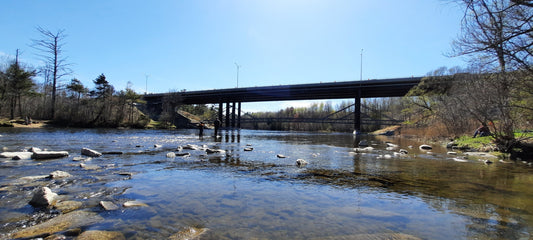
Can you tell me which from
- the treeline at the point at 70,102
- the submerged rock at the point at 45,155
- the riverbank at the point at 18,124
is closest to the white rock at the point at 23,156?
the submerged rock at the point at 45,155

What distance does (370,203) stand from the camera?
536cm

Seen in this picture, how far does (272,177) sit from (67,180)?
217 inches

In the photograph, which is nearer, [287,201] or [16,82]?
[287,201]

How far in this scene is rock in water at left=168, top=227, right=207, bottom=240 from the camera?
11.6 ft

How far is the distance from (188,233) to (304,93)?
75805 mm

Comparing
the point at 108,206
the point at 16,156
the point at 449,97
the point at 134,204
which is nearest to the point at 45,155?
the point at 16,156

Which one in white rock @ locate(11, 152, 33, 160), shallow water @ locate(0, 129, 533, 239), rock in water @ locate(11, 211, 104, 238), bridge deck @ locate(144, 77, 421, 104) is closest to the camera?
rock in water @ locate(11, 211, 104, 238)

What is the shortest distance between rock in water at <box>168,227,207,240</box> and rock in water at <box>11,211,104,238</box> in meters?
1.45

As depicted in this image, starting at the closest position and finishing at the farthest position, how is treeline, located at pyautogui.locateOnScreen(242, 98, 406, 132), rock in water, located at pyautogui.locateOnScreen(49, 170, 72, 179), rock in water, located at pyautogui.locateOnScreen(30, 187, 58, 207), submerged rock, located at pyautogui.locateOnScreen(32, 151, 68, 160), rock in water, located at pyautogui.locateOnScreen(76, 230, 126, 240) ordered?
rock in water, located at pyautogui.locateOnScreen(76, 230, 126, 240) → rock in water, located at pyautogui.locateOnScreen(30, 187, 58, 207) → rock in water, located at pyautogui.locateOnScreen(49, 170, 72, 179) → submerged rock, located at pyautogui.locateOnScreen(32, 151, 68, 160) → treeline, located at pyautogui.locateOnScreen(242, 98, 406, 132)

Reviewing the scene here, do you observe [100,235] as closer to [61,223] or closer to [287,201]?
[61,223]

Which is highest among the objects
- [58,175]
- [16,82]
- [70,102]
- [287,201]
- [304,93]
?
[304,93]

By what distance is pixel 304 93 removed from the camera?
7781 cm

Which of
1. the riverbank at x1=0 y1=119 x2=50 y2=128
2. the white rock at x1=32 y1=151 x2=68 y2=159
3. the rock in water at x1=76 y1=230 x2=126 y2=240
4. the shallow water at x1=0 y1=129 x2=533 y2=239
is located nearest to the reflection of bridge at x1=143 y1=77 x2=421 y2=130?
the riverbank at x1=0 y1=119 x2=50 y2=128

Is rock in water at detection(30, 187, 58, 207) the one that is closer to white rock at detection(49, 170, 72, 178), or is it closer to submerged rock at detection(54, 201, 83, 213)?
submerged rock at detection(54, 201, 83, 213)
